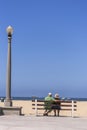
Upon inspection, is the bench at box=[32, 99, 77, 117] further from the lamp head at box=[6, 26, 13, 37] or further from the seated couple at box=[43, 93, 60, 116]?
the lamp head at box=[6, 26, 13, 37]

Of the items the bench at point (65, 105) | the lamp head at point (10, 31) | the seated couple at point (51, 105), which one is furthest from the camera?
the lamp head at point (10, 31)

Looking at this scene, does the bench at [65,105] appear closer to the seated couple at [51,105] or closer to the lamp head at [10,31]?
the seated couple at [51,105]

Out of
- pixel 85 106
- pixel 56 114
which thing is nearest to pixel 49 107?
pixel 56 114

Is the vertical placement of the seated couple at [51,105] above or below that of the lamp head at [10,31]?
below

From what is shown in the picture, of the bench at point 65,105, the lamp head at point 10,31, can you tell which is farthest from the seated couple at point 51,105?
the lamp head at point 10,31

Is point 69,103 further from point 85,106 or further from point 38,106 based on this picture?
point 85,106

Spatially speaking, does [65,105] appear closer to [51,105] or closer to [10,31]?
[51,105]

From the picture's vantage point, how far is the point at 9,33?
22.8m

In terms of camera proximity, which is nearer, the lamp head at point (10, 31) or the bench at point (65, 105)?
the bench at point (65, 105)

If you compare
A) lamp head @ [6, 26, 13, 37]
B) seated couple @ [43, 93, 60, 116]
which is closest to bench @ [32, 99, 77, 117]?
seated couple @ [43, 93, 60, 116]

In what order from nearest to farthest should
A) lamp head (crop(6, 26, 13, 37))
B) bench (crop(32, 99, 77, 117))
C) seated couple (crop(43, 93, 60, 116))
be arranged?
seated couple (crop(43, 93, 60, 116)) → bench (crop(32, 99, 77, 117)) → lamp head (crop(6, 26, 13, 37))

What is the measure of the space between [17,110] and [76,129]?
6985mm

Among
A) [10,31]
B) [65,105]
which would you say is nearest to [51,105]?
[65,105]

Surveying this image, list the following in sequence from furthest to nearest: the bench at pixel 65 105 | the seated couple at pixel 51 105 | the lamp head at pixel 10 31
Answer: the lamp head at pixel 10 31 < the bench at pixel 65 105 < the seated couple at pixel 51 105
